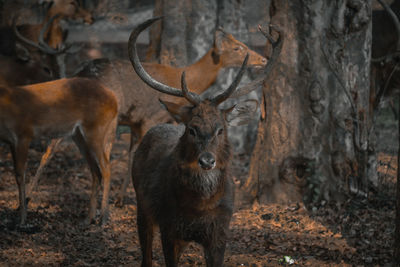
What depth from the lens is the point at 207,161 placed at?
3.64 meters

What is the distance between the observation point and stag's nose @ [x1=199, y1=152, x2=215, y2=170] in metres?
3.64

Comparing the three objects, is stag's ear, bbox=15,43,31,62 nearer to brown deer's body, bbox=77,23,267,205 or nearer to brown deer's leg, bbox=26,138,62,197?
brown deer's body, bbox=77,23,267,205

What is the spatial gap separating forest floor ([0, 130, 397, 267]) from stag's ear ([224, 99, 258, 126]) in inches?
57.9

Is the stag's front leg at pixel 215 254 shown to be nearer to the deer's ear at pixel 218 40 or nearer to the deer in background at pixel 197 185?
the deer in background at pixel 197 185

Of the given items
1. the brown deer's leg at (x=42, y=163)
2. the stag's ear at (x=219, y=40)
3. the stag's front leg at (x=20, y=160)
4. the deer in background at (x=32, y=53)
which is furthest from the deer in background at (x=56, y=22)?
the stag's front leg at (x=20, y=160)

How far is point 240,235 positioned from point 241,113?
199 centimetres

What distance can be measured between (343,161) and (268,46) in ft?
6.00

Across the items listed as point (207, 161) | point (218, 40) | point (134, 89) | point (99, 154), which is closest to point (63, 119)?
point (99, 154)

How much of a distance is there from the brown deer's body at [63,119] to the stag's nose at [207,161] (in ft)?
10.2

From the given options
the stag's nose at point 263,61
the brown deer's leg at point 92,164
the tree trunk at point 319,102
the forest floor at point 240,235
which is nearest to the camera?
the forest floor at point 240,235

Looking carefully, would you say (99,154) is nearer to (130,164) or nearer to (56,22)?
(130,164)

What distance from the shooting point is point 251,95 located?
35.4ft

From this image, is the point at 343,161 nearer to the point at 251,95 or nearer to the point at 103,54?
the point at 251,95

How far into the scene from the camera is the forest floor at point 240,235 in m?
5.08
